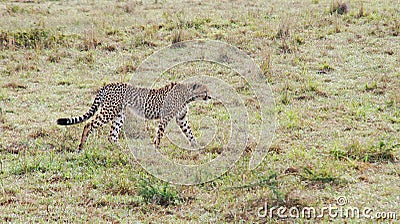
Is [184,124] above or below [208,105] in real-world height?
above

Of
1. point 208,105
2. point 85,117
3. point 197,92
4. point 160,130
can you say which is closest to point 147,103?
point 160,130

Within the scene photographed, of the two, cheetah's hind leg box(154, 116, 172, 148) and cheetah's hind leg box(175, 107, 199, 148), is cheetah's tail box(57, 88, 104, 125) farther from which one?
cheetah's hind leg box(175, 107, 199, 148)

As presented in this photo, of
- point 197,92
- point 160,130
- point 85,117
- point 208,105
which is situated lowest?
point 208,105

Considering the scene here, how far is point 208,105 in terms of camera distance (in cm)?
908

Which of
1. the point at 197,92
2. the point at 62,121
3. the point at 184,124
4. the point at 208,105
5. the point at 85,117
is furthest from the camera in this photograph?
the point at 208,105

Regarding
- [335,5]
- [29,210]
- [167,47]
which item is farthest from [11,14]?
[29,210]

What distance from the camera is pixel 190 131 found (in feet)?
25.2

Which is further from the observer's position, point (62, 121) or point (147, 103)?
point (147, 103)

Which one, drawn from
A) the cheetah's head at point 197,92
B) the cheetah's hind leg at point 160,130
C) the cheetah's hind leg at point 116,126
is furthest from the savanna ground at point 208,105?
the cheetah's head at point 197,92

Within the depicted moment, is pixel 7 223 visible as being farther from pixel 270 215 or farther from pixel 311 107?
pixel 311 107

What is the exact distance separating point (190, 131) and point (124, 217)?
7.39 ft

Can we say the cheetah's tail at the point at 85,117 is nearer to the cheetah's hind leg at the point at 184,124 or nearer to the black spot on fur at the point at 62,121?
the black spot on fur at the point at 62,121

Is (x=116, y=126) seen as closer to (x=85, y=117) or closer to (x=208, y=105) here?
(x=85, y=117)

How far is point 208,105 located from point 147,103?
→ 5.14ft
